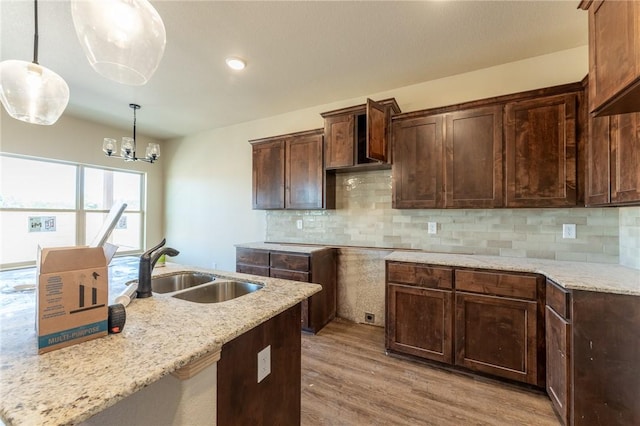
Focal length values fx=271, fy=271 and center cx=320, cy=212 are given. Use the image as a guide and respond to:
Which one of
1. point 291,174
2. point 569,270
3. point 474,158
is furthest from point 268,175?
point 569,270

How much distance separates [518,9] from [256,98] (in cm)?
264

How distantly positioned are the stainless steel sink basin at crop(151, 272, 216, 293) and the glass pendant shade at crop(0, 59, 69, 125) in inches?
45.8

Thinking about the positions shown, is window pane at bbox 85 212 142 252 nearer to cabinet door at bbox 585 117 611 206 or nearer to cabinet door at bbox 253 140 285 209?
cabinet door at bbox 253 140 285 209

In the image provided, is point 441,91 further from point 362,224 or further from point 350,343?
point 350,343

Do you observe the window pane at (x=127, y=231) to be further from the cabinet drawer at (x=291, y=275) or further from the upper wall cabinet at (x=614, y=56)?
the upper wall cabinet at (x=614, y=56)

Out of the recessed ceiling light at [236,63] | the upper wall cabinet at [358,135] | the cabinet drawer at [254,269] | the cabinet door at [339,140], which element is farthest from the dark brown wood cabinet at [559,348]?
the recessed ceiling light at [236,63]

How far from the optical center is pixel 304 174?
11.0ft

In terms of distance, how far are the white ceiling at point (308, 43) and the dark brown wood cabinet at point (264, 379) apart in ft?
6.87

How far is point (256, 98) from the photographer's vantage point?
339 cm

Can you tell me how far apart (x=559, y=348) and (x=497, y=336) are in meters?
0.39

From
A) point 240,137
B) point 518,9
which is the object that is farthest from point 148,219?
point 518,9

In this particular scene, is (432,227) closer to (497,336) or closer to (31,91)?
(497,336)

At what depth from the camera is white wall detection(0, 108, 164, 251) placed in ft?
11.5

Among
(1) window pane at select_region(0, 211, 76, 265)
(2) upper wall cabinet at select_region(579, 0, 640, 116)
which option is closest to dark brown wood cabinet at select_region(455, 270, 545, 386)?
(2) upper wall cabinet at select_region(579, 0, 640, 116)
